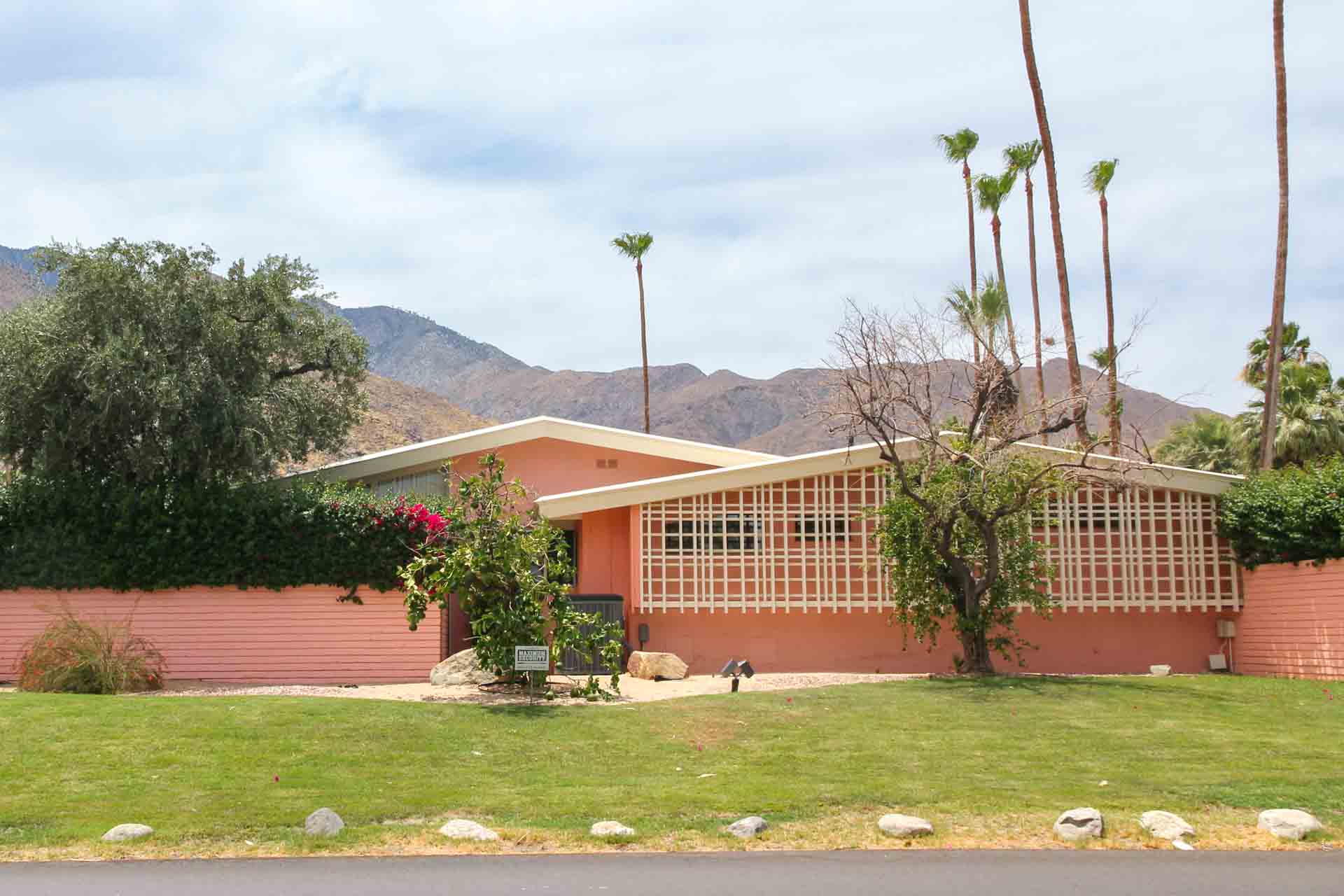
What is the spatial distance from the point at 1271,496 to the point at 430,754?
13566mm

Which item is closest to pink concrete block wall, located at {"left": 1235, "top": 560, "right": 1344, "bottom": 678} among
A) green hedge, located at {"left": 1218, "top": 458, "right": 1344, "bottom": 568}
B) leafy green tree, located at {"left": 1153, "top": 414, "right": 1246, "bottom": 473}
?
green hedge, located at {"left": 1218, "top": 458, "right": 1344, "bottom": 568}

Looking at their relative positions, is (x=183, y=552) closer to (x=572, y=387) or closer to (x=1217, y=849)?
(x=1217, y=849)

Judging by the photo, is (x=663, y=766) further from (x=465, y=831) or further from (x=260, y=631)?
(x=260, y=631)

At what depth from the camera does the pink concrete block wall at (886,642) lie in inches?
810

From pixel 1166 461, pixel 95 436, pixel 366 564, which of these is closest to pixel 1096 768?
pixel 366 564

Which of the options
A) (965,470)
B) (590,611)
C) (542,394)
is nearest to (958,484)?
(965,470)

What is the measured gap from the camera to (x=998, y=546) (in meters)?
18.7

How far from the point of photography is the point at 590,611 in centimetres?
1958

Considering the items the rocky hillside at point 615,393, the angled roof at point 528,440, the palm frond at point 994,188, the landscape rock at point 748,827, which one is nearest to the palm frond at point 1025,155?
the palm frond at point 994,188

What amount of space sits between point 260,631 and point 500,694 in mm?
4969

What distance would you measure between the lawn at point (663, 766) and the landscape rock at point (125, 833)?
9 centimetres

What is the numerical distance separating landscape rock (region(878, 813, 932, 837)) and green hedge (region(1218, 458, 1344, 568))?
11219 millimetres

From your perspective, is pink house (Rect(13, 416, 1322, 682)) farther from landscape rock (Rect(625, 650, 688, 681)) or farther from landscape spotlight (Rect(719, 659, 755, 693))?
landscape spotlight (Rect(719, 659, 755, 693))

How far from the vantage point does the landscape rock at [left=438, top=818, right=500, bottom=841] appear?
930 cm
